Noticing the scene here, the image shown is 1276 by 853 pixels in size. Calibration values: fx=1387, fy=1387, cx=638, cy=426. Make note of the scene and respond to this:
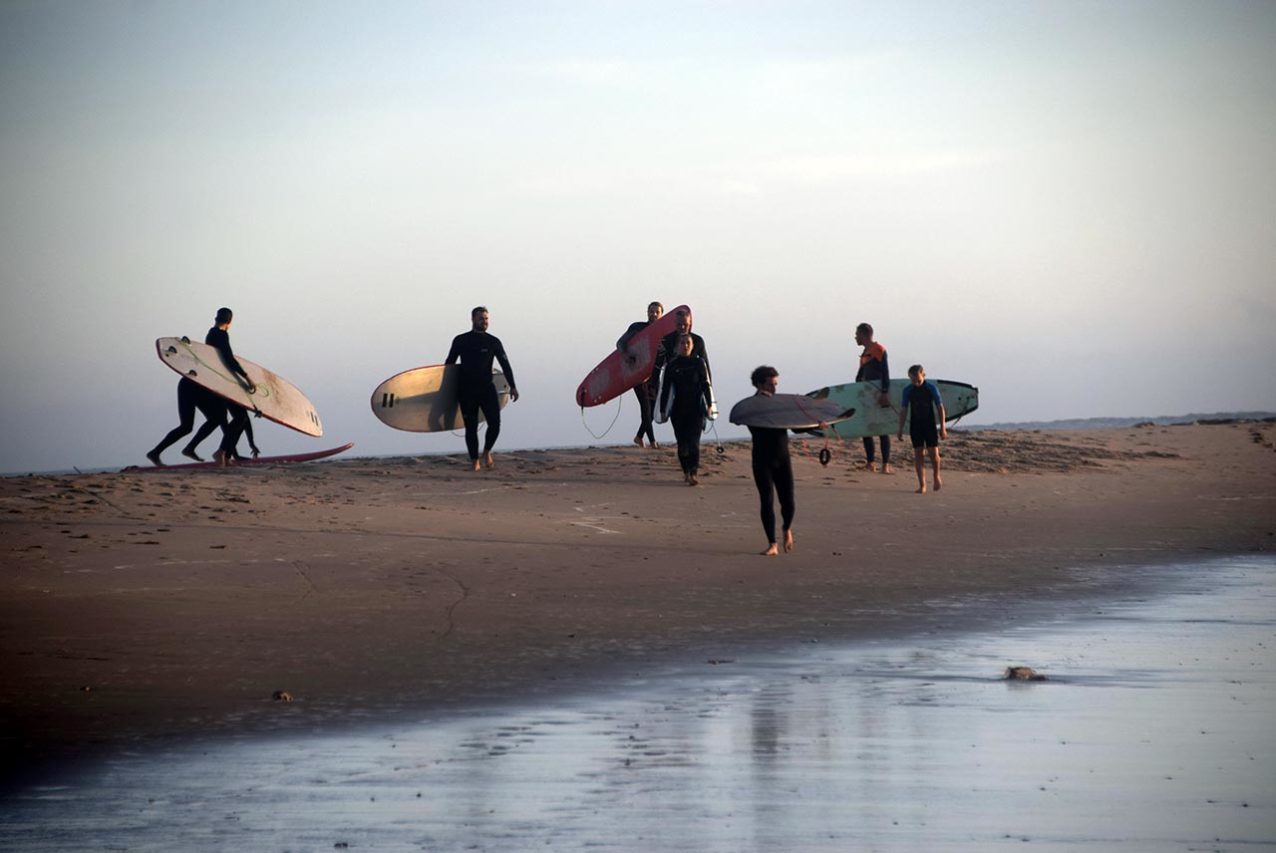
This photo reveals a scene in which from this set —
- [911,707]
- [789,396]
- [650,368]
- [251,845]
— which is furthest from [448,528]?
[251,845]

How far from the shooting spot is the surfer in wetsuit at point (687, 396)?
50.3 feet

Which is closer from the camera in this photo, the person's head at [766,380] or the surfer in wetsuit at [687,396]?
the person's head at [766,380]

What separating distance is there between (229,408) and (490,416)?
10.8 feet

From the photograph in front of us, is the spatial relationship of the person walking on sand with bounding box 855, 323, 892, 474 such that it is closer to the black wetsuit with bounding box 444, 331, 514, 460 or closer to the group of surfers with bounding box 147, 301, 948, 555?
the group of surfers with bounding box 147, 301, 948, 555

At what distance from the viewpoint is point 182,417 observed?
16469mm

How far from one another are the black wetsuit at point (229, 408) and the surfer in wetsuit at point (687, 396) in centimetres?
533

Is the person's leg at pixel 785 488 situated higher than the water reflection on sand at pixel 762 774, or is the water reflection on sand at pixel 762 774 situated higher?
the person's leg at pixel 785 488

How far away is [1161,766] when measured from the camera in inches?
204

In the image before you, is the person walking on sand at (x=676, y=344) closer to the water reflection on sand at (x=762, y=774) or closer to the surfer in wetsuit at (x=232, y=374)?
the surfer in wetsuit at (x=232, y=374)

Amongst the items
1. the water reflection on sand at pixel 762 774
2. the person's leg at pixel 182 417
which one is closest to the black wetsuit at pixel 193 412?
the person's leg at pixel 182 417

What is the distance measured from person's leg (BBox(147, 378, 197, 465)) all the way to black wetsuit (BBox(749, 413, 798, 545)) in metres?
7.61

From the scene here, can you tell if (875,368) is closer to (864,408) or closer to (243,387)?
(864,408)

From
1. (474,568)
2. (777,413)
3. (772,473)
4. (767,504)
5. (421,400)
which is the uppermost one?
(421,400)

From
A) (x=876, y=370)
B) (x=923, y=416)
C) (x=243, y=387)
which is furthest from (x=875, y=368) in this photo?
(x=243, y=387)
